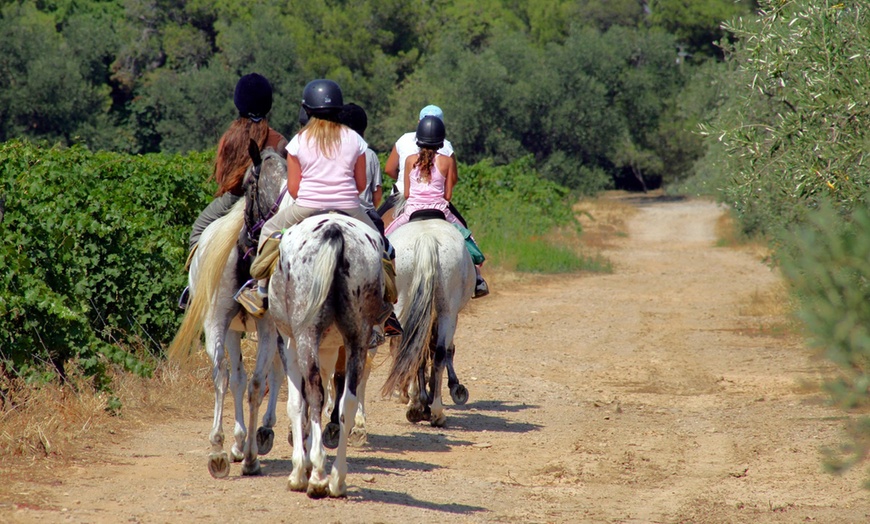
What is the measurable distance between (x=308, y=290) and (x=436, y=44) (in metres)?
46.8

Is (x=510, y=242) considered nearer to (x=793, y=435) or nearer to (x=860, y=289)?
(x=793, y=435)

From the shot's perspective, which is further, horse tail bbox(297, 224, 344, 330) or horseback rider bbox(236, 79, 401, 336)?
horseback rider bbox(236, 79, 401, 336)

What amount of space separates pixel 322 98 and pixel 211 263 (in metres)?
1.28

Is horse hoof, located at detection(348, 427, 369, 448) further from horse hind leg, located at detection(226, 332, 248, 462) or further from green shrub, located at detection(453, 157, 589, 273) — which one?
green shrub, located at detection(453, 157, 589, 273)

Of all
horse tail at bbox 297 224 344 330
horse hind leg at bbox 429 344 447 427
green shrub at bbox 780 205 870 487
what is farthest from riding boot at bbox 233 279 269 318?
green shrub at bbox 780 205 870 487

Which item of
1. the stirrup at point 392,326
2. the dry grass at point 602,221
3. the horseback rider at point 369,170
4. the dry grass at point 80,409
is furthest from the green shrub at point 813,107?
the dry grass at point 602,221

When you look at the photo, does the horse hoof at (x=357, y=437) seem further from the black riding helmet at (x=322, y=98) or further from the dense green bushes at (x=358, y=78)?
the dense green bushes at (x=358, y=78)

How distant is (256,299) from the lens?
6.24m

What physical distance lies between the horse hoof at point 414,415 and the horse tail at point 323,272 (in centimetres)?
300

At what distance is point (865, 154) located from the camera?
26.3ft

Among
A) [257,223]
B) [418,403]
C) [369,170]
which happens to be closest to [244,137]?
[257,223]

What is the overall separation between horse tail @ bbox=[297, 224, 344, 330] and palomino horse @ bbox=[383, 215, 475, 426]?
224 centimetres

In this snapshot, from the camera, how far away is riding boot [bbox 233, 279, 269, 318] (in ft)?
20.4

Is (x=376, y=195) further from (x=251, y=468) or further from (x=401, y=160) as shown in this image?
(x=251, y=468)
